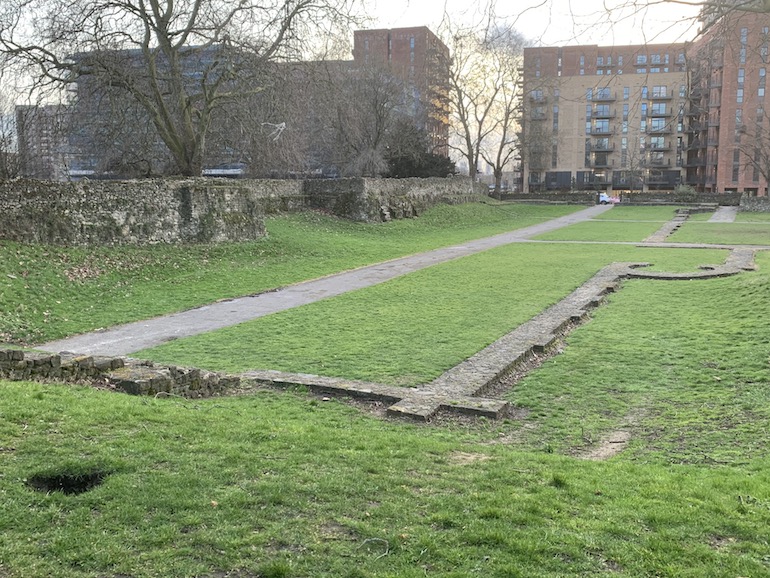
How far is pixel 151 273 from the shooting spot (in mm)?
16844

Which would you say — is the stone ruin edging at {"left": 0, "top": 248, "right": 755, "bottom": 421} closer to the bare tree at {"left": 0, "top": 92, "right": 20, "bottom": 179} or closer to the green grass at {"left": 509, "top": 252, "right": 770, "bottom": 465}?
the green grass at {"left": 509, "top": 252, "right": 770, "bottom": 465}

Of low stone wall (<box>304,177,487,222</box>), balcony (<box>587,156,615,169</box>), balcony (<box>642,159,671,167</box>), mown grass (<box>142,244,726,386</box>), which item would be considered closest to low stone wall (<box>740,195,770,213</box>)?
low stone wall (<box>304,177,487,222</box>)

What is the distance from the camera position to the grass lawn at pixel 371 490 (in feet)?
12.0

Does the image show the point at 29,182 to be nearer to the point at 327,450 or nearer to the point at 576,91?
the point at 327,450

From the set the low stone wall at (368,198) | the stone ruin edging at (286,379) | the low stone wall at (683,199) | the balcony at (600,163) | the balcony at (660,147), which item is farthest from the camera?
the balcony at (600,163)

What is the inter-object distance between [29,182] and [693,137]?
70.2m

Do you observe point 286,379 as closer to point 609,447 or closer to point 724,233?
point 609,447

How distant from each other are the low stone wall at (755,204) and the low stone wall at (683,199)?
6.86 feet

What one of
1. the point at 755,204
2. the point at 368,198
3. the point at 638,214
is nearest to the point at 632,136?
the point at 755,204

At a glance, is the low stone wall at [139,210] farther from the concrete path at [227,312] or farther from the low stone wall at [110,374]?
the low stone wall at [110,374]

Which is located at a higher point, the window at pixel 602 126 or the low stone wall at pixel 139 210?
the window at pixel 602 126

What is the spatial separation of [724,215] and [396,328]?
40380 mm

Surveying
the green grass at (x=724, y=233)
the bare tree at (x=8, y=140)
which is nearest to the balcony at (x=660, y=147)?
the green grass at (x=724, y=233)

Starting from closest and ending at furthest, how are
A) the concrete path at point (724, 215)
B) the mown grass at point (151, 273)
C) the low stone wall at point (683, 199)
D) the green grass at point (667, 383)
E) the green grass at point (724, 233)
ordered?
the green grass at point (667, 383) < the mown grass at point (151, 273) < the green grass at point (724, 233) < the concrete path at point (724, 215) < the low stone wall at point (683, 199)
